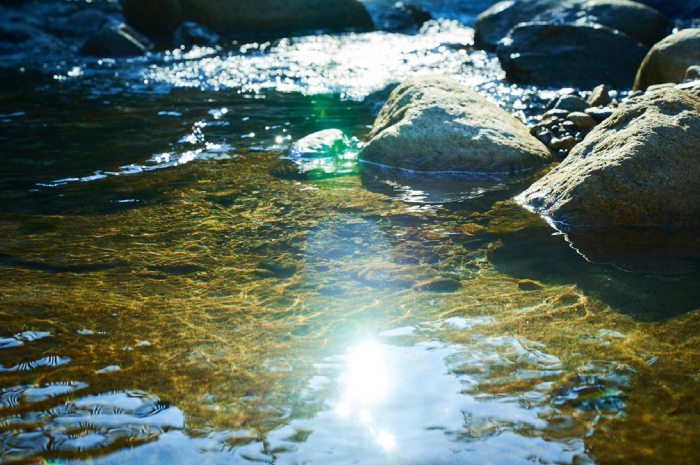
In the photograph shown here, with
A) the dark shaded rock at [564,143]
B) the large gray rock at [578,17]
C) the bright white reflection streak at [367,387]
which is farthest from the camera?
the large gray rock at [578,17]

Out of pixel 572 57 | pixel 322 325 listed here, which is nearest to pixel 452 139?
pixel 322 325

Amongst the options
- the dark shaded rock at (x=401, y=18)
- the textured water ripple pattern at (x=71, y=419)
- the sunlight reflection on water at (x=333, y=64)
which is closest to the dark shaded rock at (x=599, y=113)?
the sunlight reflection on water at (x=333, y=64)

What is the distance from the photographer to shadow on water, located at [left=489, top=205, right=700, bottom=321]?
3689mm

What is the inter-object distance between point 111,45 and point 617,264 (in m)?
12.5

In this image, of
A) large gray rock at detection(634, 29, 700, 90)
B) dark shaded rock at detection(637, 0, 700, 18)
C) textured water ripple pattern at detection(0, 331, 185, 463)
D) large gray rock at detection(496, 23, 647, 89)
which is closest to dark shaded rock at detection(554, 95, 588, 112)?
large gray rock at detection(634, 29, 700, 90)

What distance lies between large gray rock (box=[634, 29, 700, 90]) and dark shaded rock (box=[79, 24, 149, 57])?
9765 mm

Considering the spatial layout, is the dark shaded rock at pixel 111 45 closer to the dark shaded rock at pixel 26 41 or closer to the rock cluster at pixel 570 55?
the dark shaded rock at pixel 26 41

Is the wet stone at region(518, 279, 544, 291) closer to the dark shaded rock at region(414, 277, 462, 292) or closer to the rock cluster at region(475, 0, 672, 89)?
the dark shaded rock at region(414, 277, 462, 292)

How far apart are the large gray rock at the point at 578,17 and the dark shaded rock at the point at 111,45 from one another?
6781 millimetres

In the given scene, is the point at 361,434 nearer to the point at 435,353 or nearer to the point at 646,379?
the point at 435,353

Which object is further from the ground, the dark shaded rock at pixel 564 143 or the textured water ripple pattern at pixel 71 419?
the dark shaded rock at pixel 564 143

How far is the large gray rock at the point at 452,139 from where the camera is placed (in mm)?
6344

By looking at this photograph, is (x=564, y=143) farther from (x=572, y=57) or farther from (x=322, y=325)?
(x=322, y=325)

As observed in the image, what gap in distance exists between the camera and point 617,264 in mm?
4203
